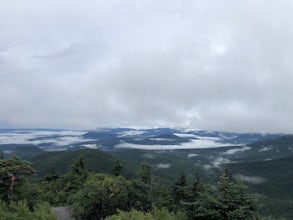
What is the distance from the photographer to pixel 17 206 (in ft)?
132

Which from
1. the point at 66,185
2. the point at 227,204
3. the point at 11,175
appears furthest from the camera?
the point at 66,185

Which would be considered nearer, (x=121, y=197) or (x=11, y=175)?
(x=11, y=175)

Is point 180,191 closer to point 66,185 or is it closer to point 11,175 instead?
point 66,185

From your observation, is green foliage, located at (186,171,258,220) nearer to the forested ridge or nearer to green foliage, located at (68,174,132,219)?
the forested ridge

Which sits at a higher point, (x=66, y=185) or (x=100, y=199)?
(x=100, y=199)

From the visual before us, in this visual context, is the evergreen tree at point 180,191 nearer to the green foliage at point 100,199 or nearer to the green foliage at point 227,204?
the green foliage at point 100,199

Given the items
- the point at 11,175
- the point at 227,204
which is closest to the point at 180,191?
the point at 227,204

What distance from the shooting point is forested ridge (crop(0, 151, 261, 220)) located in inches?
1420

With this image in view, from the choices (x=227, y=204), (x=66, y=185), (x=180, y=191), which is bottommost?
(x=66, y=185)

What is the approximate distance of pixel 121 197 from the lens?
204 feet

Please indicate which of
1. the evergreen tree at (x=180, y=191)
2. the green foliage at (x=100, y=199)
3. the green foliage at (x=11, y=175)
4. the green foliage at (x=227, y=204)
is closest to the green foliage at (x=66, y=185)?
the green foliage at (x=100, y=199)

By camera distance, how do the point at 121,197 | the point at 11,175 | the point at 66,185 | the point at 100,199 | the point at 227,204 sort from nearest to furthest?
1. the point at 227,204
2. the point at 11,175
3. the point at 100,199
4. the point at 121,197
5. the point at 66,185

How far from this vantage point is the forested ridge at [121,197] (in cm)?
3606

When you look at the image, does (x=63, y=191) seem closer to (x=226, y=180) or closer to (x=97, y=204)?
(x=97, y=204)
